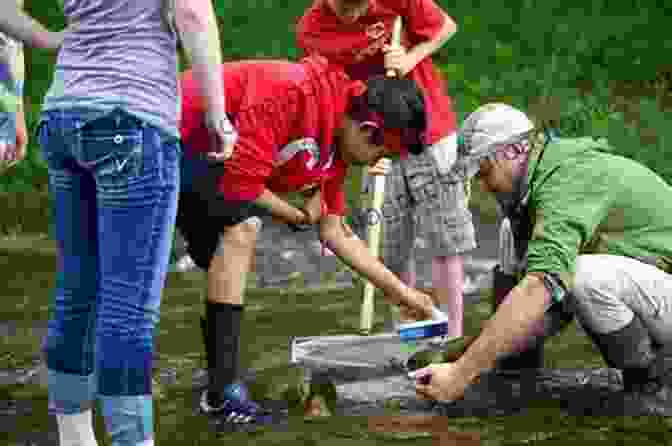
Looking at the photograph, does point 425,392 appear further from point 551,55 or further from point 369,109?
point 551,55

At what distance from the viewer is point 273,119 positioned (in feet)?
13.5

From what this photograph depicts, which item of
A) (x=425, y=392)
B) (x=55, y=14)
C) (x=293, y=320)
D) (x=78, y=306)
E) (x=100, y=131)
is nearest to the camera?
(x=100, y=131)

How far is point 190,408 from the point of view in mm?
4445

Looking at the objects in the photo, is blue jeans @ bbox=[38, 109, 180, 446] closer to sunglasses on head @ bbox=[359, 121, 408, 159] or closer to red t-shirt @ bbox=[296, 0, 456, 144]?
sunglasses on head @ bbox=[359, 121, 408, 159]

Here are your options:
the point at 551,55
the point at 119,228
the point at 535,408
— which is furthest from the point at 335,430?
the point at 551,55

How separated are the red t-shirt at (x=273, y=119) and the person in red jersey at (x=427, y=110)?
105 centimetres

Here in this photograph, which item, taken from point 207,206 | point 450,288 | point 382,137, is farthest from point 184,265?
point 382,137

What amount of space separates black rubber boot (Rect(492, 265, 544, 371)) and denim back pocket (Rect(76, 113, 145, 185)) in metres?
1.93

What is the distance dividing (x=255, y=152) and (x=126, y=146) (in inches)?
37.9

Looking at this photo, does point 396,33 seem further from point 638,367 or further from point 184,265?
point 184,265

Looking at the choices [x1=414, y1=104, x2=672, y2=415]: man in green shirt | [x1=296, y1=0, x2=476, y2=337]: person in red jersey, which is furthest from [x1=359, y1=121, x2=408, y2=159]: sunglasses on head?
[x1=296, y1=0, x2=476, y2=337]: person in red jersey

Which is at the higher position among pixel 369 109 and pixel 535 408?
pixel 369 109

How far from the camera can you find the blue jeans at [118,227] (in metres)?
3.16

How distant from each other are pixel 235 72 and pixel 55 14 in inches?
297
